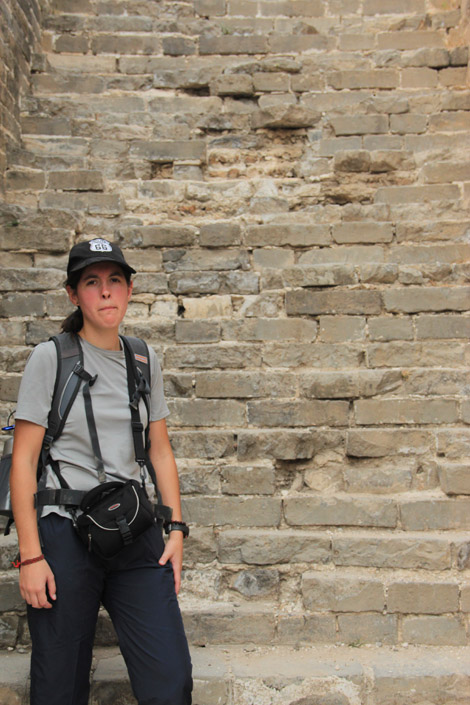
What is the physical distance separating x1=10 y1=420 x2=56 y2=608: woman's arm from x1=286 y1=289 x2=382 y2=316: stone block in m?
2.27

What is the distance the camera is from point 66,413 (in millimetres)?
2223

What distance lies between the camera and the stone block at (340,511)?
344 centimetres

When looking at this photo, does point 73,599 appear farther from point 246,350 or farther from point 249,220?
point 249,220

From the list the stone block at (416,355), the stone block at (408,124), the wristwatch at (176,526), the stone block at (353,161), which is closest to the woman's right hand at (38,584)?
the wristwatch at (176,526)

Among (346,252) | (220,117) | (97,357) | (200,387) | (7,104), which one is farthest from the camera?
(220,117)

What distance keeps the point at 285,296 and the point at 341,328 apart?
412mm

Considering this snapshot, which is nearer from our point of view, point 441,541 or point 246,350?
point 441,541

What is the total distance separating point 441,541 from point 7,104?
13.9 feet

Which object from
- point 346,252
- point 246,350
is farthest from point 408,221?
point 246,350

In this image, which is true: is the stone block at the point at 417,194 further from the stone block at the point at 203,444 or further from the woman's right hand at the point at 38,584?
the woman's right hand at the point at 38,584

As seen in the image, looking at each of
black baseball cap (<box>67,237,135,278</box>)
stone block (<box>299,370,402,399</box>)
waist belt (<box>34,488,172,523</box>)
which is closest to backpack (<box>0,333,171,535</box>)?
waist belt (<box>34,488,172,523</box>)

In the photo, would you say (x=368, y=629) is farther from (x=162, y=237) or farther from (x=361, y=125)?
(x=361, y=125)

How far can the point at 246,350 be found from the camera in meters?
4.03

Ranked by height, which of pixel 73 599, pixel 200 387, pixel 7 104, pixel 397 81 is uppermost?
pixel 397 81
